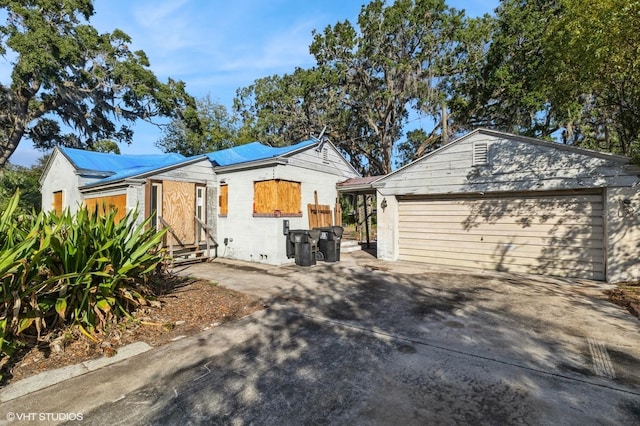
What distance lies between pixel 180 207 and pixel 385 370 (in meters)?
8.65

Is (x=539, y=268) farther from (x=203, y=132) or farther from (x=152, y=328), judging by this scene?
(x=203, y=132)

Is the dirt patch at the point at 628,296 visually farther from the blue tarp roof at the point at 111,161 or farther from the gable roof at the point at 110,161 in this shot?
the blue tarp roof at the point at 111,161

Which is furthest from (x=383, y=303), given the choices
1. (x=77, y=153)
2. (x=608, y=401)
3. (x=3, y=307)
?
(x=77, y=153)

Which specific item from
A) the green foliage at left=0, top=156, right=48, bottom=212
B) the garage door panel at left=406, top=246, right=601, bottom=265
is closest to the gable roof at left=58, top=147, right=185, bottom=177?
the green foliage at left=0, top=156, right=48, bottom=212

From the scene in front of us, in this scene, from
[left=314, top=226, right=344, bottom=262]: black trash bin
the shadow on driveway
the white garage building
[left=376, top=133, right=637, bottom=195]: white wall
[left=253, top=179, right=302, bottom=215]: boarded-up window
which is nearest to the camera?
the shadow on driveway

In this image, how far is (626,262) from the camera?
6676mm

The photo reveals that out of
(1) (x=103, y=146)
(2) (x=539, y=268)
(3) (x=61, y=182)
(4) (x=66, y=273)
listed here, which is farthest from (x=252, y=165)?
(1) (x=103, y=146)

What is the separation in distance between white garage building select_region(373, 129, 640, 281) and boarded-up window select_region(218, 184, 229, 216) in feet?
17.8

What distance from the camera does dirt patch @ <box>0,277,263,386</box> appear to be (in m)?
3.36

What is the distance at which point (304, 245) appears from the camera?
9.40 metres

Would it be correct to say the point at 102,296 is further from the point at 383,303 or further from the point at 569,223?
the point at 569,223

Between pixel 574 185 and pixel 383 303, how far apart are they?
18.4ft

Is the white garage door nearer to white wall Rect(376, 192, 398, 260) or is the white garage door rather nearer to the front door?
white wall Rect(376, 192, 398, 260)

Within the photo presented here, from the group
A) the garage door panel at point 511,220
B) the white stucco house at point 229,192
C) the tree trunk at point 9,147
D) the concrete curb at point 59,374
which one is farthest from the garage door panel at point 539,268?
the tree trunk at point 9,147
